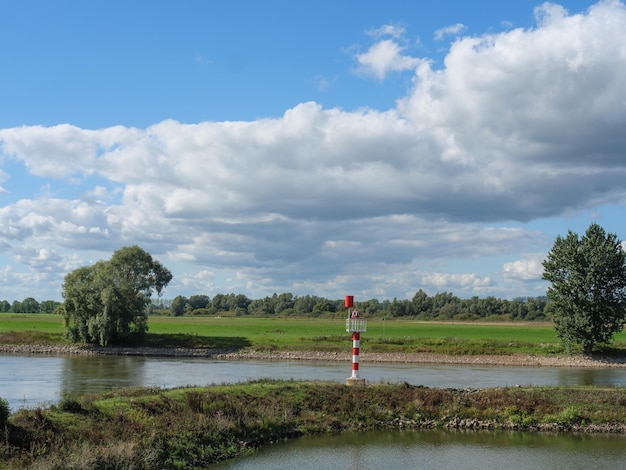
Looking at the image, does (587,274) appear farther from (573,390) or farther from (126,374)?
(126,374)

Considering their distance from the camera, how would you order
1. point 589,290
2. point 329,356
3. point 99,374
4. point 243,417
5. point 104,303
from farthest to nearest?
point 104,303 < point 329,356 < point 589,290 < point 99,374 < point 243,417

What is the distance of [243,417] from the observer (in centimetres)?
2427

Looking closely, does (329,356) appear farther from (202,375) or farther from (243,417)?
(243,417)

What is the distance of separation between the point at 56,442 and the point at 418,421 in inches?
602

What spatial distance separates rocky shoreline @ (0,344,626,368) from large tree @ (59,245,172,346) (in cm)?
230

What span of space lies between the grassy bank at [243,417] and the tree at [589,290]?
1503 inches

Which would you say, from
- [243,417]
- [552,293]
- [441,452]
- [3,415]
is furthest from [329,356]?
[3,415]

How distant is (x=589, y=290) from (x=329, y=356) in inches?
1126

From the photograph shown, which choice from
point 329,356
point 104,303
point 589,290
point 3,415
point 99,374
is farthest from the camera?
point 104,303

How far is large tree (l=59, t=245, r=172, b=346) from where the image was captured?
77.1 metres

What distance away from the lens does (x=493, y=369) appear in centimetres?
6041

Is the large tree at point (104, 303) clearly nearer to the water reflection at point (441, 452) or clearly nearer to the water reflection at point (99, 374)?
the water reflection at point (99, 374)

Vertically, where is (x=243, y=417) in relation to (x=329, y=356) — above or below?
above

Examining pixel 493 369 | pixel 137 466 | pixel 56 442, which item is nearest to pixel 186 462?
pixel 137 466
